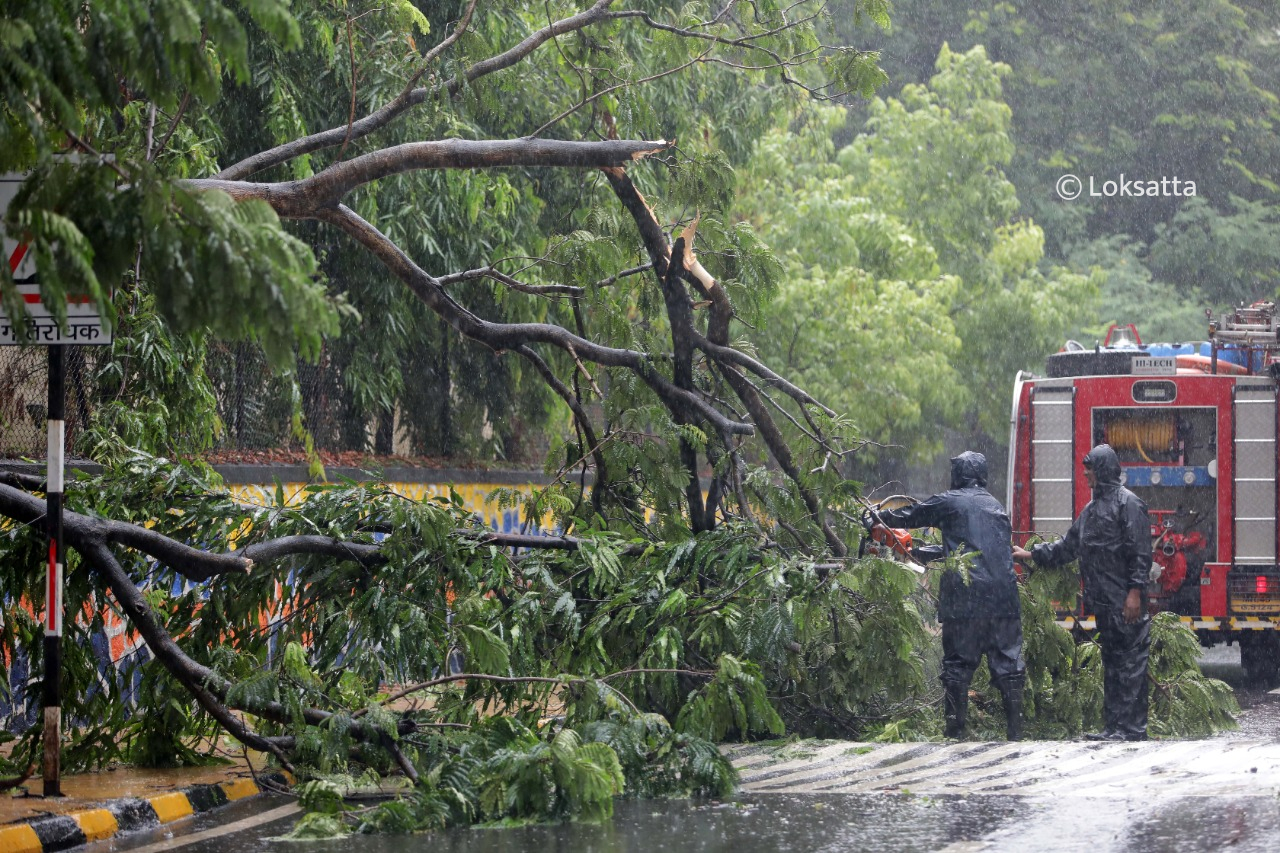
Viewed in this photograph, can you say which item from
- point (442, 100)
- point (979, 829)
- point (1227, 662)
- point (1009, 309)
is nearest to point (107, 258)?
point (979, 829)

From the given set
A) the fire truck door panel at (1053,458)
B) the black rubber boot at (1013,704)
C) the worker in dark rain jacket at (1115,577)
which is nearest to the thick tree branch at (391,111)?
the worker in dark rain jacket at (1115,577)

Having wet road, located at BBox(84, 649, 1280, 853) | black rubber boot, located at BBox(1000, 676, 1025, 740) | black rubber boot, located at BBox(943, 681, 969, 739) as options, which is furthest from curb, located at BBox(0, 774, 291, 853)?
black rubber boot, located at BBox(1000, 676, 1025, 740)

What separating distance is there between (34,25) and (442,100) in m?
4.86

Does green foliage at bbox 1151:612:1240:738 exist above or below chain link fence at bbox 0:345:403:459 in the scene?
below

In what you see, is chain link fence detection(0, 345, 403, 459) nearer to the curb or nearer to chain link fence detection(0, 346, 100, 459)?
chain link fence detection(0, 346, 100, 459)

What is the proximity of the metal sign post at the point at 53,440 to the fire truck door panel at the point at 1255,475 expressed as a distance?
9.75 meters

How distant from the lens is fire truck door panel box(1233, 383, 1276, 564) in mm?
13445

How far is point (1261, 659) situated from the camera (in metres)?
14.2

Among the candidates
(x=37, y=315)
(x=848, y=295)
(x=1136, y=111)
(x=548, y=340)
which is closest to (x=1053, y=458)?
(x=548, y=340)

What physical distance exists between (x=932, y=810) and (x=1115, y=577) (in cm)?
395

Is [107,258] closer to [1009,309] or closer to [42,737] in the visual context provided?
[42,737]

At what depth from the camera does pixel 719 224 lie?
34.7ft

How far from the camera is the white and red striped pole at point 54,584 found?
23.6 ft

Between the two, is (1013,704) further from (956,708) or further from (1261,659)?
(1261,659)
